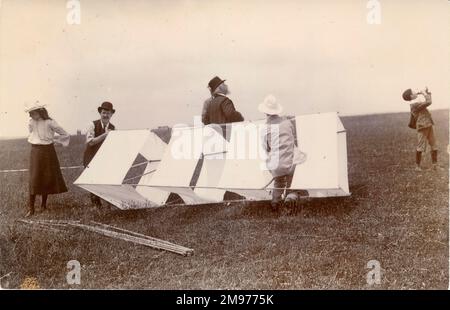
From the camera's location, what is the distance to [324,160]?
15.8ft

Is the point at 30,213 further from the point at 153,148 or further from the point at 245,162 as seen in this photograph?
the point at 245,162

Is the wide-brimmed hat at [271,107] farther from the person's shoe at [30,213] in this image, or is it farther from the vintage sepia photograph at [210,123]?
the person's shoe at [30,213]

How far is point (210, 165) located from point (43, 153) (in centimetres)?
178

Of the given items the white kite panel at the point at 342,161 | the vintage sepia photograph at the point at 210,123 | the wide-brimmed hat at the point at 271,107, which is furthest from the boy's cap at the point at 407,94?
the wide-brimmed hat at the point at 271,107

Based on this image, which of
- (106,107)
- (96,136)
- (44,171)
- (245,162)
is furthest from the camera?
(96,136)

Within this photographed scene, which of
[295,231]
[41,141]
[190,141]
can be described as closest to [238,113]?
[190,141]

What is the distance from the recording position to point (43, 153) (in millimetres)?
5289

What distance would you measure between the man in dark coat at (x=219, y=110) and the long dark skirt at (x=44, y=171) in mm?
1674

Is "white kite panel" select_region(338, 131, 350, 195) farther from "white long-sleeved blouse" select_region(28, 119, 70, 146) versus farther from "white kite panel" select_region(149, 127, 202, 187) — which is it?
"white long-sleeved blouse" select_region(28, 119, 70, 146)

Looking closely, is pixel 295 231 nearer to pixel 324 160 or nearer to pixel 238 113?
pixel 324 160

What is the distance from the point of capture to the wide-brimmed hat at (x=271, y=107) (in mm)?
4929

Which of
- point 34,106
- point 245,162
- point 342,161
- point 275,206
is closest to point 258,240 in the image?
point 275,206

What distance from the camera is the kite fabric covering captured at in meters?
4.89

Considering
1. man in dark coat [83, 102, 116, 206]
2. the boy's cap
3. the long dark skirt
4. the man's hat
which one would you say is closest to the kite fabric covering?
man in dark coat [83, 102, 116, 206]
